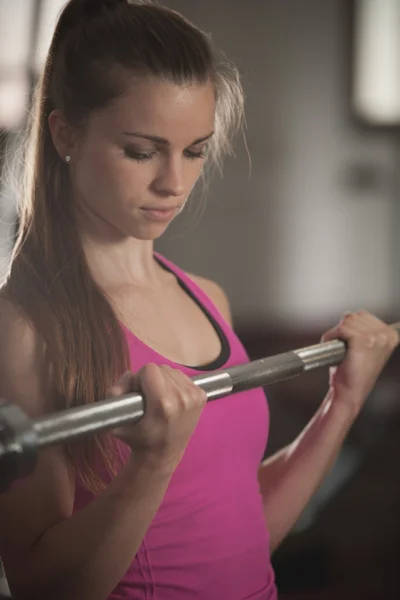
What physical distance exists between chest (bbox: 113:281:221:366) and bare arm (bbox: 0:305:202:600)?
0.09m

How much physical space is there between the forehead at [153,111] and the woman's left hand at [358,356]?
9.3 inches

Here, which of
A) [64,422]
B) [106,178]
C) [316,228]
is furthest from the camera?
[316,228]

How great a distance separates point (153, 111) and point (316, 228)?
611 millimetres

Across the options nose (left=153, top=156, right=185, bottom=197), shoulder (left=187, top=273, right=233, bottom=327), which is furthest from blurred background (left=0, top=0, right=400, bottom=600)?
nose (left=153, top=156, right=185, bottom=197)

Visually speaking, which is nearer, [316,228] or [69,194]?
[69,194]

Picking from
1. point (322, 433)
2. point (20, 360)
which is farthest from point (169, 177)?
point (322, 433)

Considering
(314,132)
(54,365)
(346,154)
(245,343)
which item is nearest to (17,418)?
(54,365)

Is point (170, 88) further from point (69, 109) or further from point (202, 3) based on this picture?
point (202, 3)

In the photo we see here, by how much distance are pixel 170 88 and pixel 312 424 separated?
0.31m

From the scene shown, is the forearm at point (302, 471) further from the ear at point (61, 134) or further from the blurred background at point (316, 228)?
the ear at point (61, 134)

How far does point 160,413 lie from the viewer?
1.37 ft

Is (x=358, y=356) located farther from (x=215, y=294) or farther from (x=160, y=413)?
(x=160, y=413)

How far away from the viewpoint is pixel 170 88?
18.7 inches

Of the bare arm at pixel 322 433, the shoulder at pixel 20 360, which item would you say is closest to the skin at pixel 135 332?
the shoulder at pixel 20 360
